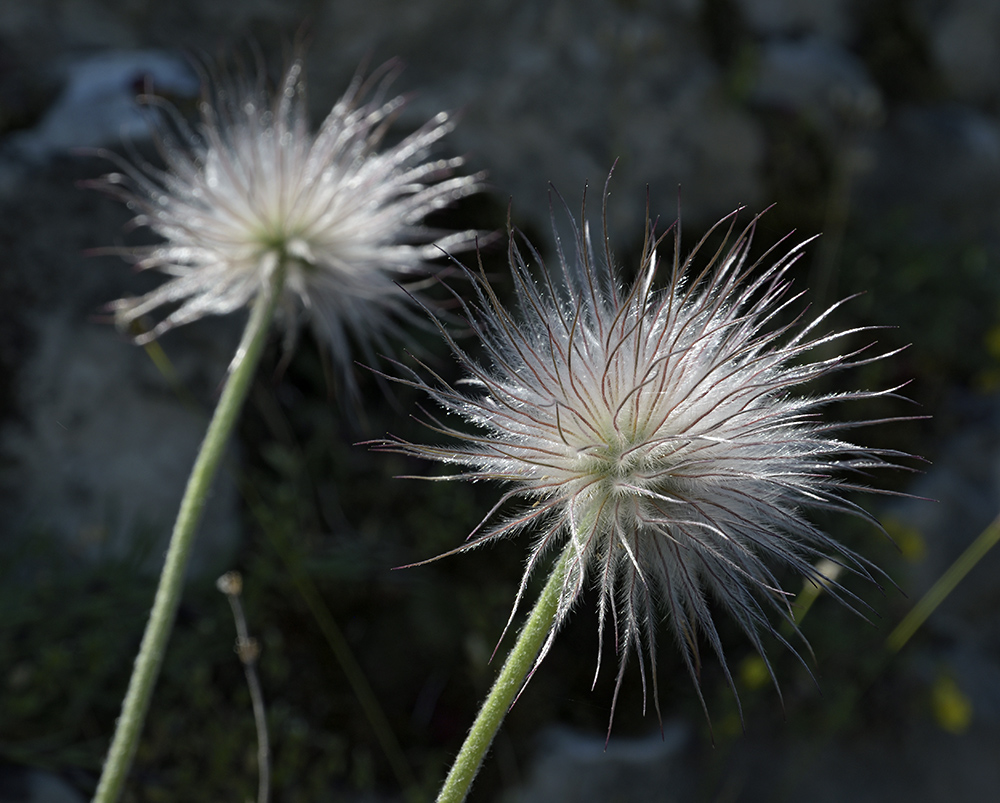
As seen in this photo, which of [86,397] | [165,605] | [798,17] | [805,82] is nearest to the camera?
[165,605]

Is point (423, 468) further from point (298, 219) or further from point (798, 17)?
point (798, 17)

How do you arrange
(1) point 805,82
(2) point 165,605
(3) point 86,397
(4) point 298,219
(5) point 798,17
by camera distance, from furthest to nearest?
(5) point 798,17 → (1) point 805,82 → (3) point 86,397 → (4) point 298,219 → (2) point 165,605

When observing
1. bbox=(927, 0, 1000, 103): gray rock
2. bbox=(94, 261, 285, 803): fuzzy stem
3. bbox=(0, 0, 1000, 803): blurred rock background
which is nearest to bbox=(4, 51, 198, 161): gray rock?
bbox=(0, 0, 1000, 803): blurred rock background

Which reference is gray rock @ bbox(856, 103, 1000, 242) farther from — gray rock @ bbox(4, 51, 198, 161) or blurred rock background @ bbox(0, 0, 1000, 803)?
gray rock @ bbox(4, 51, 198, 161)

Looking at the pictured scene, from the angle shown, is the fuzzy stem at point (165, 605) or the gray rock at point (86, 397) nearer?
the fuzzy stem at point (165, 605)

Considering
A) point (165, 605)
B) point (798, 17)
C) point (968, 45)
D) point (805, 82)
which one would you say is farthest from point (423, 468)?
point (968, 45)

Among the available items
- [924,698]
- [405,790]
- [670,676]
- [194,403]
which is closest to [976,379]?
[924,698]

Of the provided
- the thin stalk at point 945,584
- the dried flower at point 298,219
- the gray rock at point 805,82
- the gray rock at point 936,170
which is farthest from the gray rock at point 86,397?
the gray rock at point 936,170

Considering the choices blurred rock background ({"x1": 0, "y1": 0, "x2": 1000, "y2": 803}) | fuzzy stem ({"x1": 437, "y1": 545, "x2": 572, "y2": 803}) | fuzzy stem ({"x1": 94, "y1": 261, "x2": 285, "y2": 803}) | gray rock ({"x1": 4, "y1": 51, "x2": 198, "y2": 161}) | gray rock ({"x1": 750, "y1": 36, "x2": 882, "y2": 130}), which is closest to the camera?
fuzzy stem ({"x1": 437, "y1": 545, "x2": 572, "y2": 803})

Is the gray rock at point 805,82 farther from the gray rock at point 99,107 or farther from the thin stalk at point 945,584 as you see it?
the gray rock at point 99,107
